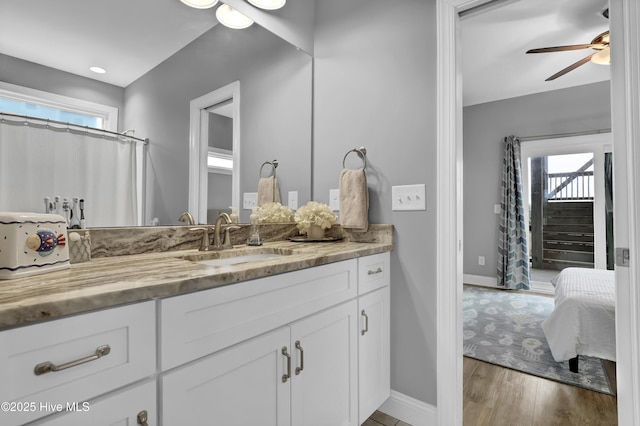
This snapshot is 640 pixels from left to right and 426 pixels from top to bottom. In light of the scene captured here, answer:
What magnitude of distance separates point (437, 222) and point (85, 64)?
158 cm

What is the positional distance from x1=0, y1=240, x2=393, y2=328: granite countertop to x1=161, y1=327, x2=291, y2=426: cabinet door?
0.20 meters

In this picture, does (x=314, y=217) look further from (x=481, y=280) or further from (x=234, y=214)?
(x=481, y=280)

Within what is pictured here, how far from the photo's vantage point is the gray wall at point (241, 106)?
1.31 metres

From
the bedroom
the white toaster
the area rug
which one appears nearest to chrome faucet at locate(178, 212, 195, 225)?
the white toaster

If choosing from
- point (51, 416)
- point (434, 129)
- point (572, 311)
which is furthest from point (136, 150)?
point (572, 311)

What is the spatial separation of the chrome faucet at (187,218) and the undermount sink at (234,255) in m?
0.19

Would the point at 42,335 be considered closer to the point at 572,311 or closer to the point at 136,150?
the point at 136,150

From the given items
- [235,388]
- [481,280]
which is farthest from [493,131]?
[235,388]

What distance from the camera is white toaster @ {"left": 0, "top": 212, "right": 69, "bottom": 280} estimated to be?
76 centimetres

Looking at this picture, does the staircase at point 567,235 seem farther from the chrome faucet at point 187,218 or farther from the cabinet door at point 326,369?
the chrome faucet at point 187,218

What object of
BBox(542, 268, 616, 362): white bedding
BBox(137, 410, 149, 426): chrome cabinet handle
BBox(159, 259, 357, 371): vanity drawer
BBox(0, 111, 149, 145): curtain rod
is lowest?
BBox(542, 268, 616, 362): white bedding

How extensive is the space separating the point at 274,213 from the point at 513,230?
369cm

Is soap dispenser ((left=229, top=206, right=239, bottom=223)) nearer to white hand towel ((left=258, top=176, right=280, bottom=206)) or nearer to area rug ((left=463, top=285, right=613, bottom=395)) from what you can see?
white hand towel ((left=258, top=176, right=280, bottom=206))

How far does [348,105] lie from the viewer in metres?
1.90
